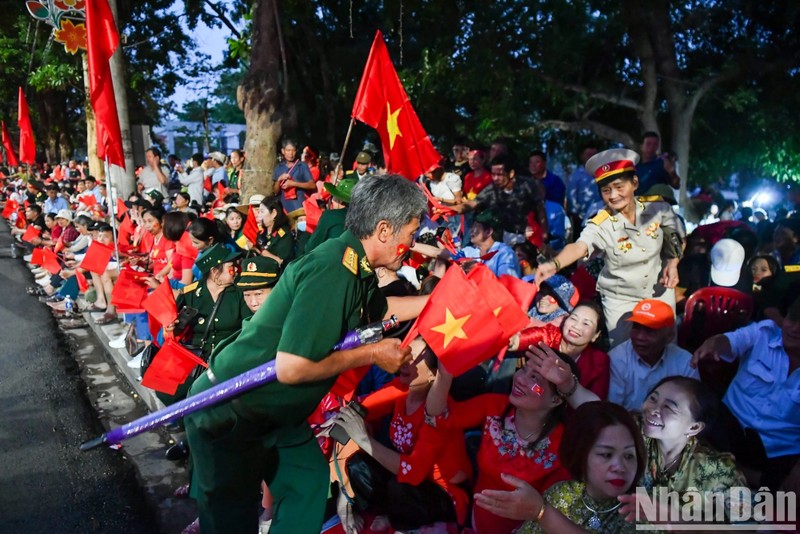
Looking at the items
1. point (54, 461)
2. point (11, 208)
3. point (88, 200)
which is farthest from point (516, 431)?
point (11, 208)

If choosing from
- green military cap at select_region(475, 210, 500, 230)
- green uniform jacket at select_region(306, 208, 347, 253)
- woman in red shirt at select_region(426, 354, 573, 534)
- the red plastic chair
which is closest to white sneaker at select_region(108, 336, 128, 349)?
green uniform jacket at select_region(306, 208, 347, 253)

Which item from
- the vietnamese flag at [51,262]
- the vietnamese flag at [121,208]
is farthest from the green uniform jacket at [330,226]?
the vietnamese flag at [51,262]

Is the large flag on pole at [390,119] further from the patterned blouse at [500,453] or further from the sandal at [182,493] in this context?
the sandal at [182,493]

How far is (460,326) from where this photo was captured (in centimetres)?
266

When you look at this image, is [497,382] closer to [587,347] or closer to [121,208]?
[587,347]

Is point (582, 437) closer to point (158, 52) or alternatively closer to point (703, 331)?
point (703, 331)

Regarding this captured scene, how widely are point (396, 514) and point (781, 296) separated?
2922mm

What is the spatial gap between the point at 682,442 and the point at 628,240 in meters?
Result: 1.80

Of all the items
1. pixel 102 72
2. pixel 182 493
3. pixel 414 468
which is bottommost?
pixel 182 493

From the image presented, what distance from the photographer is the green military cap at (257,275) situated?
3.82 m

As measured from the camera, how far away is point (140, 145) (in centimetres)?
1059

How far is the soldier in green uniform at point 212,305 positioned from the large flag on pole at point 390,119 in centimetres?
153

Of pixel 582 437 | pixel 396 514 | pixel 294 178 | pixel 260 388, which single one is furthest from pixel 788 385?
pixel 294 178

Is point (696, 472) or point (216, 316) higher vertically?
point (216, 316)
